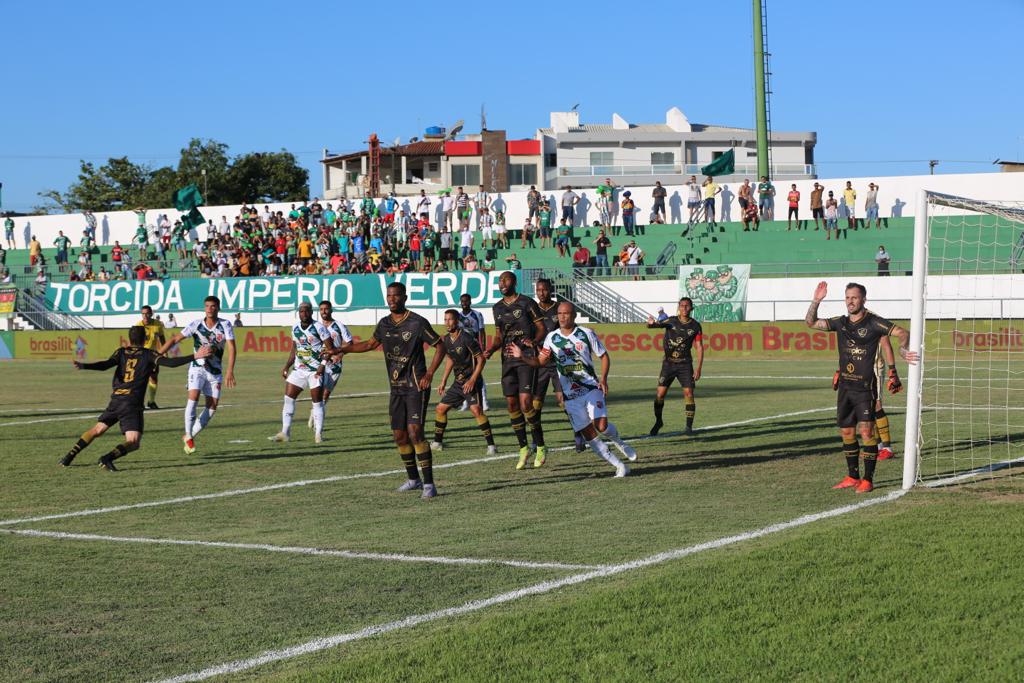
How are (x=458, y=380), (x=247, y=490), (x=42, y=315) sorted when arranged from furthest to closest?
(x=42, y=315) < (x=458, y=380) < (x=247, y=490)

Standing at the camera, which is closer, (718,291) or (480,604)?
(480,604)

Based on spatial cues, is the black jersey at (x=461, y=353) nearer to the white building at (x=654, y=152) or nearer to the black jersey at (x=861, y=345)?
the black jersey at (x=861, y=345)

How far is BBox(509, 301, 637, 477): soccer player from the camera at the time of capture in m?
13.5

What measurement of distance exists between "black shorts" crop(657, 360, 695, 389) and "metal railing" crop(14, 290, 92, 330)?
124 ft

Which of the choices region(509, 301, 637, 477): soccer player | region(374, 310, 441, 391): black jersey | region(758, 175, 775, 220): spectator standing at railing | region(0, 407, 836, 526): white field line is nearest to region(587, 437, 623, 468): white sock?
region(509, 301, 637, 477): soccer player

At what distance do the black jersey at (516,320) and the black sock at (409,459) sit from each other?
3.04m

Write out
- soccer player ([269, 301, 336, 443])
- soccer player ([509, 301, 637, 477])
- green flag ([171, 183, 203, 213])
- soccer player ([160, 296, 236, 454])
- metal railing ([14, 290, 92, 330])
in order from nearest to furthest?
1. soccer player ([509, 301, 637, 477])
2. soccer player ([160, 296, 236, 454])
3. soccer player ([269, 301, 336, 443])
4. metal railing ([14, 290, 92, 330])
5. green flag ([171, 183, 203, 213])

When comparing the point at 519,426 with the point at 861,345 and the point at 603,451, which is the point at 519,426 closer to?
the point at 603,451

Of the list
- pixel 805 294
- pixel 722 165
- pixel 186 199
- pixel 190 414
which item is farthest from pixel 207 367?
pixel 186 199

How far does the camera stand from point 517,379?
15570mm

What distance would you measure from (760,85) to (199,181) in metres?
64.0

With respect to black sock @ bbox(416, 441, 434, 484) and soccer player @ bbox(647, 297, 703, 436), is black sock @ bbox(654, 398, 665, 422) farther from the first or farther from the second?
black sock @ bbox(416, 441, 434, 484)

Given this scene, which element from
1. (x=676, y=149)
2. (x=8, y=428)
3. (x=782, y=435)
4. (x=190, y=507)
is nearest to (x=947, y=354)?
(x=782, y=435)

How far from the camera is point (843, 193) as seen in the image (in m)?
45.0
